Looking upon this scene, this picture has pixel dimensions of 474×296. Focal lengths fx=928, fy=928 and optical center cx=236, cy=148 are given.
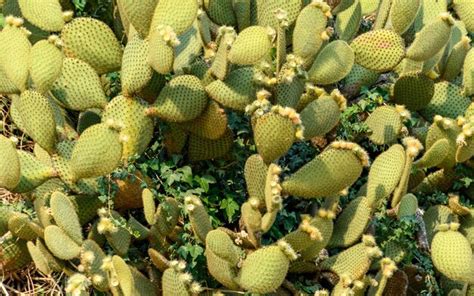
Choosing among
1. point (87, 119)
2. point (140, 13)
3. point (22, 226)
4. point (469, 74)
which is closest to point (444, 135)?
point (469, 74)

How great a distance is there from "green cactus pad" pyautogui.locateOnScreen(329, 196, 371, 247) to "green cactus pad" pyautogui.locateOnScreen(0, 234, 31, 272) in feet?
3.86

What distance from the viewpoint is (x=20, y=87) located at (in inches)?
131

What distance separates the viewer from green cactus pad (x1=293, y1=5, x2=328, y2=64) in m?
3.51

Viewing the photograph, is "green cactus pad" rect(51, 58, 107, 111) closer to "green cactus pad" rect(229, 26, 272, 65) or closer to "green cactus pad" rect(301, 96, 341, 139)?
"green cactus pad" rect(229, 26, 272, 65)

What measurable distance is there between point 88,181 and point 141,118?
312 mm

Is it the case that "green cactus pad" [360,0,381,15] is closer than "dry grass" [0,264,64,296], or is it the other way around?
"dry grass" [0,264,64,296]

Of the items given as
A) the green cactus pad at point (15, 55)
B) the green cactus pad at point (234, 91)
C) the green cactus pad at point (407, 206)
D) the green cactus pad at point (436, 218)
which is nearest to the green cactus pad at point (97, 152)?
the green cactus pad at point (15, 55)

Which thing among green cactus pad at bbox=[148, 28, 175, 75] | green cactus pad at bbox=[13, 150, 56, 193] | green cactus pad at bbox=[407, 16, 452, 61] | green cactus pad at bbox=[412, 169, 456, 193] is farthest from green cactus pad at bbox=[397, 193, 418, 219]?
green cactus pad at bbox=[13, 150, 56, 193]

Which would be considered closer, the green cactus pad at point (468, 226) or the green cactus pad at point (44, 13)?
the green cactus pad at point (44, 13)

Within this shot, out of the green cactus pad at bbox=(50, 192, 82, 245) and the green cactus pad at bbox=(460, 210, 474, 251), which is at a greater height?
the green cactus pad at bbox=(50, 192, 82, 245)

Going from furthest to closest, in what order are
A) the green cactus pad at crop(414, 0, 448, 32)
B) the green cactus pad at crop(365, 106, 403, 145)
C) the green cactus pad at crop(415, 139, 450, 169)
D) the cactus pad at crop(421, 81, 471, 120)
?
the green cactus pad at crop(414, 0, 448, 32) < the cactus pad at crop(421, 81, 471, 120) < the green cactus pad at crop(365, 106, 403, 145) < the green cactus pad at crop(415, 139, 450, 169)

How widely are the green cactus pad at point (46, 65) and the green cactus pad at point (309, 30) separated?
901mm

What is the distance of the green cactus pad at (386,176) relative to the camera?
349 cm

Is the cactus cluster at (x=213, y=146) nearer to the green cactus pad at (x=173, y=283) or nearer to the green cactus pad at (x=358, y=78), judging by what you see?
the green cactus pad at (x=173, y=283)
